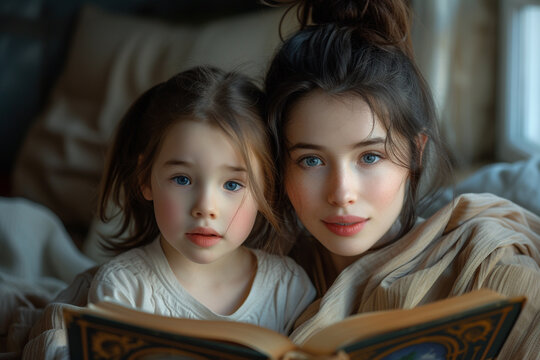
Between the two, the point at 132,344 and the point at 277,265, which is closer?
the point at 132,344

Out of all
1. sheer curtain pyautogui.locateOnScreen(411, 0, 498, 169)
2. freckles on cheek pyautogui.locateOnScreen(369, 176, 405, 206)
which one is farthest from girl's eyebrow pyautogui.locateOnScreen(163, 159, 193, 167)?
sheer curtain pyautogui.locateOnScreen(411, 0, 498, 169)

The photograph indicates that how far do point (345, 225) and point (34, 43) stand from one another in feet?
5.46

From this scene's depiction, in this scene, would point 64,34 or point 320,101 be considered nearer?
point 320,101

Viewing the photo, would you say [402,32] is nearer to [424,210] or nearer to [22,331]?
[424,210]

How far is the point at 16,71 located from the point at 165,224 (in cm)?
156

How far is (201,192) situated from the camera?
795 millimetres

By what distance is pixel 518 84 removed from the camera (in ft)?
5.71

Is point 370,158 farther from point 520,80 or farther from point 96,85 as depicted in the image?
point 96,85

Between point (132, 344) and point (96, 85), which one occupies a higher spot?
point (96, 85)

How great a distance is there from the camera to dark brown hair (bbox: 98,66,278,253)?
Result: 82 centimetres

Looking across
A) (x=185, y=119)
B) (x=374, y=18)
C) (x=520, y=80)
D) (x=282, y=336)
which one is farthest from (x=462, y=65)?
(x=282, y=336)

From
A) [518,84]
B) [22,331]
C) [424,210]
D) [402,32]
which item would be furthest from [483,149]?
[22,331]

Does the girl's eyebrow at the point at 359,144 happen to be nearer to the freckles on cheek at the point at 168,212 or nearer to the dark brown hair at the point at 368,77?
the dark brown hair at the point at 368,77

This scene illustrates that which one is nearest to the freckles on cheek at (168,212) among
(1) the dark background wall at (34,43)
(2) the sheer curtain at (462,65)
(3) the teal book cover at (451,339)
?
(3) the teal book cover at (451,339)
